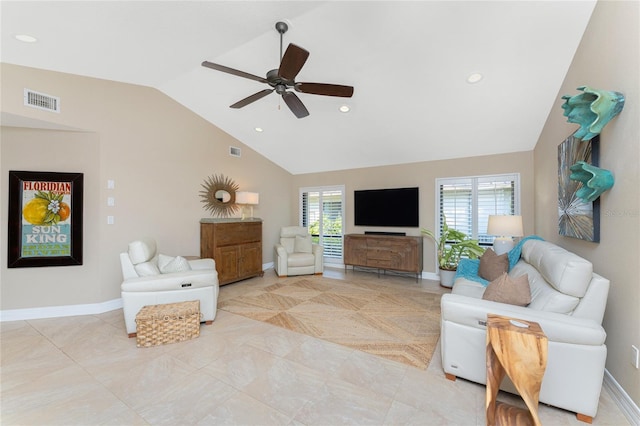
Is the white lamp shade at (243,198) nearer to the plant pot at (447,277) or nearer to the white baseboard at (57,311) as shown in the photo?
the white baseboard at (57,311)

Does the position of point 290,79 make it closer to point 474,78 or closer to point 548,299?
point 474,78

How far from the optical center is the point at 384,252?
5.25m

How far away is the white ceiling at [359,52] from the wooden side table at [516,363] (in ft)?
9.01

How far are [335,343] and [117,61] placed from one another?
409 centimetres

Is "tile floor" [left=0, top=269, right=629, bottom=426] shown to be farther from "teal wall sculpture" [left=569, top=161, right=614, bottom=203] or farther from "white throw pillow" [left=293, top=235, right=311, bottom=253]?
"white throw pillow" [left=293, top=235, right=311, bottom=253]

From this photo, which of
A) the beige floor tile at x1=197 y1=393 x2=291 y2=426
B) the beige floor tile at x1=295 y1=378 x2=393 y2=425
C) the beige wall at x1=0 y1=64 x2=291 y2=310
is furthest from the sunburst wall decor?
the beige floor tile at x1=295 y1=378 x2=393 y2=425

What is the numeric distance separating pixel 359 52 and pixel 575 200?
106 inches

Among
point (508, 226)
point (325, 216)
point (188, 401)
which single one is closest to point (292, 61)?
point (188, 401)

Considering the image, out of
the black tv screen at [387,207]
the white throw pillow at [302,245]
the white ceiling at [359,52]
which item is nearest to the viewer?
the white ceiling at [359,52]

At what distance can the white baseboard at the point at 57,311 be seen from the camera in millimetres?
3225

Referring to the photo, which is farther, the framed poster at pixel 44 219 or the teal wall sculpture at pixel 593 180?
the framed poster at pixel 44 219

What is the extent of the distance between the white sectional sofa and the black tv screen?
120 inches

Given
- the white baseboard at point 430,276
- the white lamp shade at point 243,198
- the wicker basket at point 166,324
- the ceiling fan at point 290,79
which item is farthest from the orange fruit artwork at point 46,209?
the white baseboard at point 430,276

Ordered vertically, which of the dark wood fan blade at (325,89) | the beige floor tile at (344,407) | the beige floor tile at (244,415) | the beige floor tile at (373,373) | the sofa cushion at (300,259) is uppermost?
the dark wood fan blade at (325,89)
